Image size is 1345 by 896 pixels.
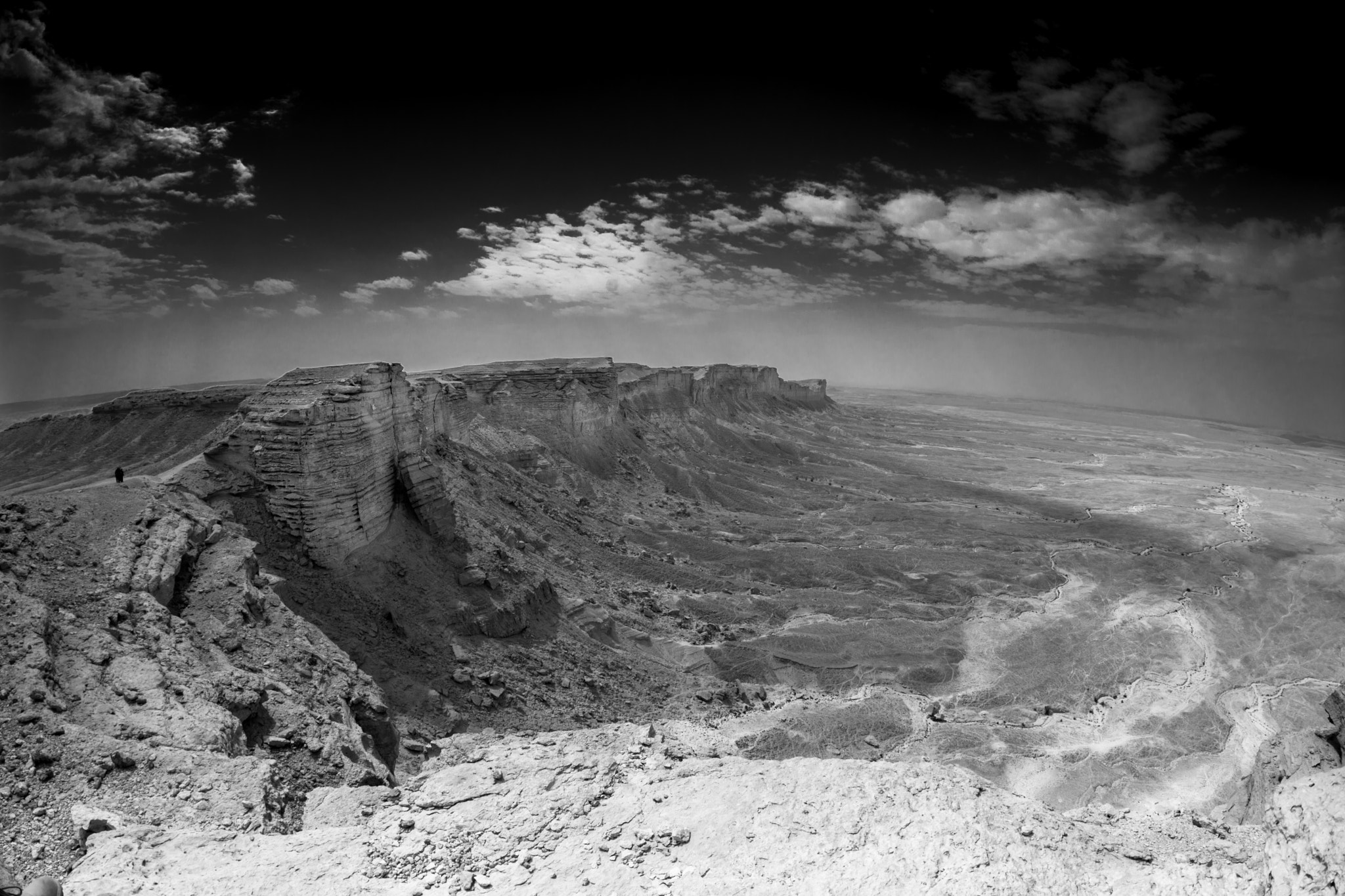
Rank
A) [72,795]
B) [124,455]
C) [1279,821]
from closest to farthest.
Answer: [1279,821] → [72,795] → [124,455]

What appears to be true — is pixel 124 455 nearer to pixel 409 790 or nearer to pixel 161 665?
pixel 161 665

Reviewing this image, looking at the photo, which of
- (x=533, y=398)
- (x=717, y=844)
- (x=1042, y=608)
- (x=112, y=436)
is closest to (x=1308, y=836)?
(x=717, y=844)

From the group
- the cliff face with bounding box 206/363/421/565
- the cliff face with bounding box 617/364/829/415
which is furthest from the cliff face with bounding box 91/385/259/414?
the cliff face with bounding box 617/364/829/415

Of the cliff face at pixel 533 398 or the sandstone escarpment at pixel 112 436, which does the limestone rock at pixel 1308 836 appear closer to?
the sandstone escarpment at pixel 112 436

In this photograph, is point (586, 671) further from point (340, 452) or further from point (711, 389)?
point (711, 389)

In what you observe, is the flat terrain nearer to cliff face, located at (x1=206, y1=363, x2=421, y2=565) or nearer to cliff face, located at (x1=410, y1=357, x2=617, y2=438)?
cliff face, located at (x1=410, y1=357, x2=617, y2=438)

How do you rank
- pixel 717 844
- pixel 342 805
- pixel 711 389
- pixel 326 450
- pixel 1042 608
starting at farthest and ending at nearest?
pixel 711 389 < pixel 1042 608 < pixel 326 450 < pixel 342 805 < pixel 717 844

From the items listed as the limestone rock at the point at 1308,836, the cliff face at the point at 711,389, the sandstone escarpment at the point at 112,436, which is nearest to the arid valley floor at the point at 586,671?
the limestone rock at the point at 1308,836

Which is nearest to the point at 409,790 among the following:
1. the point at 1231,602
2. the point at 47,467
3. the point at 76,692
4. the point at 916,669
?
the point at 76,692
